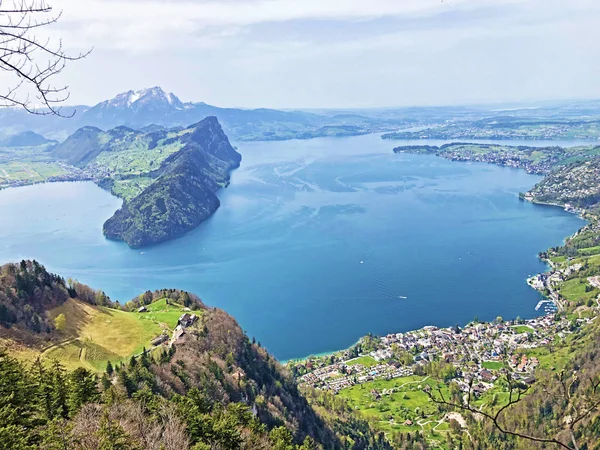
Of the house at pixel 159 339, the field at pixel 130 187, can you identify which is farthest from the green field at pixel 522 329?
the field at pixel 130 187

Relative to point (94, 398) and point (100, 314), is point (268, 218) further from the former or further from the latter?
point (94, 398)

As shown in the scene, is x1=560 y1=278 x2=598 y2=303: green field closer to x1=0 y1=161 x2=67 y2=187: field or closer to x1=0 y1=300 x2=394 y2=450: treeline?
x1=0 y1=300 x2=394 y2=450: treeline

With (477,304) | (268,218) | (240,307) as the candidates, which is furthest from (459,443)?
(268,218)

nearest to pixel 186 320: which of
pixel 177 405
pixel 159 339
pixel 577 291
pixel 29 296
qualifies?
pixel 159 339

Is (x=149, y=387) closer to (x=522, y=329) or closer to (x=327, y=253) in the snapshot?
(x=522, y=329)

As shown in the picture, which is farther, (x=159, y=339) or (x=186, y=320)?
(x=186, y=320)

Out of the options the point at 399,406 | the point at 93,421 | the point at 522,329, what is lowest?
the point at 399,406

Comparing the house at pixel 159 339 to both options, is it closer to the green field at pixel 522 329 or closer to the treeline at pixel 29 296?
the treeline at pixel 29 296
